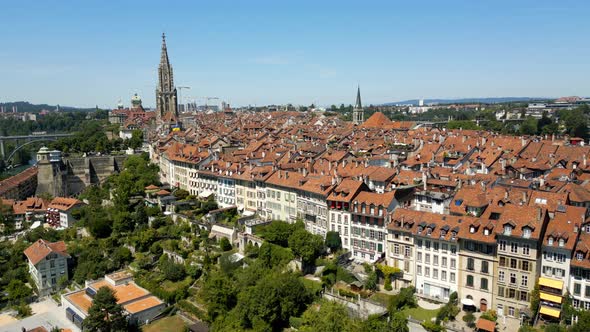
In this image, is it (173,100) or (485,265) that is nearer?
(485,265)

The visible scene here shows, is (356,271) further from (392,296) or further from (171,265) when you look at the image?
(171,265)

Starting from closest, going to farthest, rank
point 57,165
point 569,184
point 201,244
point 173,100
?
point 569,184 → point 201,244 → point 57,165 → point 173,100

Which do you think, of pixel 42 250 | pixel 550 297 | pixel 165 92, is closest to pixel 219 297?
pixel 550 297

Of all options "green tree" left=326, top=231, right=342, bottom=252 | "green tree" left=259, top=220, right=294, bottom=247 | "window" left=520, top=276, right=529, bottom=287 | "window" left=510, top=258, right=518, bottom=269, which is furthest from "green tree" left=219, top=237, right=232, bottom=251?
"window" left=520, top=276, right=529, bottom=287

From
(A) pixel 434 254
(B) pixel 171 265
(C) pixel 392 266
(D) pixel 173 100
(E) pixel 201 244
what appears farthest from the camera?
(D) pixel 173 100

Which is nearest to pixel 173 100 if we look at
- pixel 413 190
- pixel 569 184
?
pixel 413 190

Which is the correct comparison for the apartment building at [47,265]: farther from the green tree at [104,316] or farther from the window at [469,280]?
the window at [469,280]

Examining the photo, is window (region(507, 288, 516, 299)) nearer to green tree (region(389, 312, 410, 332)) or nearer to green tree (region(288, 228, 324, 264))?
green tree (region(389, 312, 410, 332))
